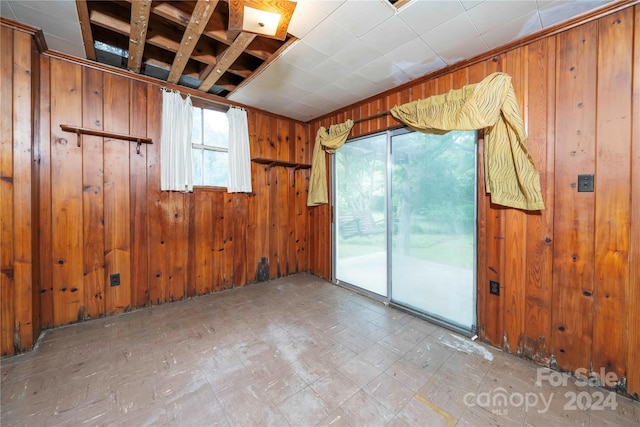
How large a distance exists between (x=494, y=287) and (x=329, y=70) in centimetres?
252

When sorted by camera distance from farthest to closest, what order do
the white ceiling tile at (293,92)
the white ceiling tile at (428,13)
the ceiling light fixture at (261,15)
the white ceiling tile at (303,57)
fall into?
the white ceiling tile at (293,92) < the white ceiling tile at (303,57) < the white ceiling tile at (428,13) < the ceiling light fixture at (261,15)

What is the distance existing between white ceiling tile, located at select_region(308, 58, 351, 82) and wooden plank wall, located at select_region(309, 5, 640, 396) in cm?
124

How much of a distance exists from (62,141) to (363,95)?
10.2 feet

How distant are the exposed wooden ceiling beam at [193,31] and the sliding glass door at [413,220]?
6.71ft

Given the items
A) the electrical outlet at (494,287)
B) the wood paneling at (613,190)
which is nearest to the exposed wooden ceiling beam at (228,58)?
the wood paneling at (613,190)

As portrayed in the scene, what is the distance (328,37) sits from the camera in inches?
76.1

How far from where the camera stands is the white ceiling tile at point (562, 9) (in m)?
1.53

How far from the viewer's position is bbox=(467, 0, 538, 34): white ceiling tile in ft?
5.12

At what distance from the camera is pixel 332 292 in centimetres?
322

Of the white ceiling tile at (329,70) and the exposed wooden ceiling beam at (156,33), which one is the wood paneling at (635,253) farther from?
the exposed wooden ceiling beam at (156,33)

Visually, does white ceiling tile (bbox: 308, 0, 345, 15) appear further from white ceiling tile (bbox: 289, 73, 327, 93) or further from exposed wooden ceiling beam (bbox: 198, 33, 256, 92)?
white ceiling tile (bbox: 289, 73, 327, 93)

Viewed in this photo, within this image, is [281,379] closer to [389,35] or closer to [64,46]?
[389,35]

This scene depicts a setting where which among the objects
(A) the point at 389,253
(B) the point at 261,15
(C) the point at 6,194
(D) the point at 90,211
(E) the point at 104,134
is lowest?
(A) the point at 389,253

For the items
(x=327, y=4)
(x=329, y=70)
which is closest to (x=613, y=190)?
(x=327, y=4)
